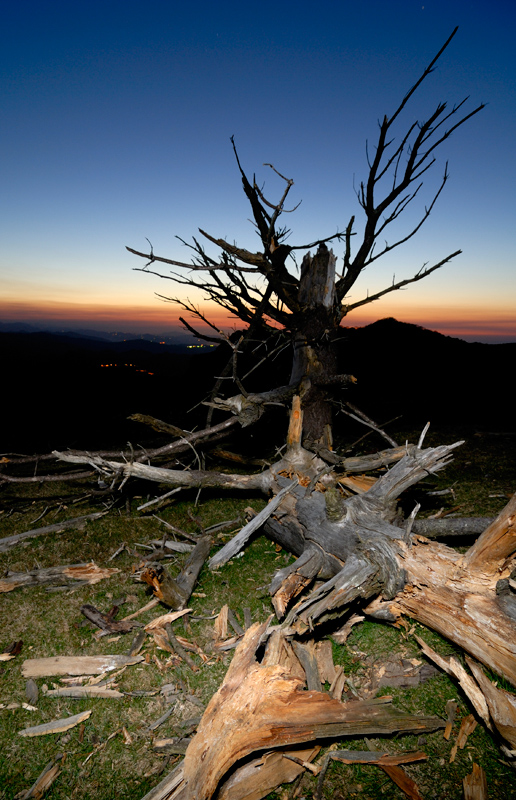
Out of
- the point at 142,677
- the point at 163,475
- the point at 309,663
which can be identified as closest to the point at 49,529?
the point at 163,475

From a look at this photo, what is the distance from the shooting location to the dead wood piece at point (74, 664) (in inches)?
141

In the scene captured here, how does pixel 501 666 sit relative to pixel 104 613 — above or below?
above

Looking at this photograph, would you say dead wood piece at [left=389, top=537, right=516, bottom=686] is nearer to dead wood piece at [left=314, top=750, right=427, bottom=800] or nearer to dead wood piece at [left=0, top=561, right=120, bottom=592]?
dead wood piece at [left=314, top=750, right=427, bottom=800]

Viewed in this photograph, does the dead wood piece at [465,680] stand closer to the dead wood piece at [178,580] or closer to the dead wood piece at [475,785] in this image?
the dead wood piece at [475,785]

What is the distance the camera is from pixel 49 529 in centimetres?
616

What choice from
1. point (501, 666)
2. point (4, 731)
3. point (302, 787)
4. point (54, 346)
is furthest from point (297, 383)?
point (54, 346)

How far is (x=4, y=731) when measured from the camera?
3057mm

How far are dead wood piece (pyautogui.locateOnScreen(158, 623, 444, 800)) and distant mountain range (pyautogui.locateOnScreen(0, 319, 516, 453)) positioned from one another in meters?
5.76

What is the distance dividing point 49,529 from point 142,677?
3.60 meters

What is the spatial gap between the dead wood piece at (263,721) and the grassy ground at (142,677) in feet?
0.73

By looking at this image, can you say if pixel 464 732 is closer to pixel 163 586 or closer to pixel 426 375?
pixel 163 586

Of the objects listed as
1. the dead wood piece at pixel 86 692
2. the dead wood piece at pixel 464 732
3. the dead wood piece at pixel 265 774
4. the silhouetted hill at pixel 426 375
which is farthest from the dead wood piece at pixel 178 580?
the silhouetted hill at pixel 426 375

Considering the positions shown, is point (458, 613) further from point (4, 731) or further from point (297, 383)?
point (4, 731)

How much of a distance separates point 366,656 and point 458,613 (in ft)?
3.41
